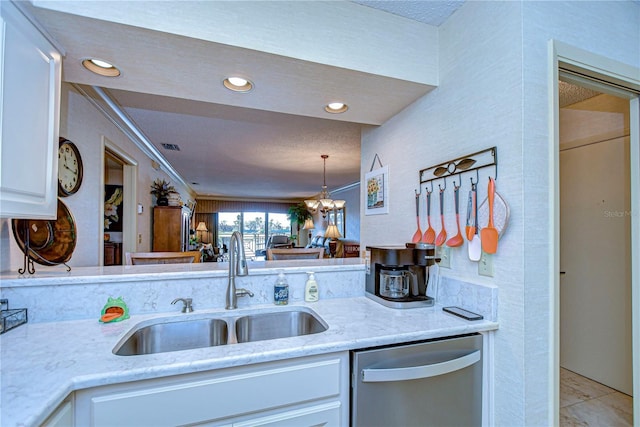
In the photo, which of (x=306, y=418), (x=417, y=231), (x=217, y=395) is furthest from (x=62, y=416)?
(x=417, y=231)

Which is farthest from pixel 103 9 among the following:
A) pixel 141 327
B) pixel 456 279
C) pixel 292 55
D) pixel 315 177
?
pixel 315 177

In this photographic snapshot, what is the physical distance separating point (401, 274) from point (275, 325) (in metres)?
0.71

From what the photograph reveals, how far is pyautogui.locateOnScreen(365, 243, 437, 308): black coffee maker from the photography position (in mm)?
1506

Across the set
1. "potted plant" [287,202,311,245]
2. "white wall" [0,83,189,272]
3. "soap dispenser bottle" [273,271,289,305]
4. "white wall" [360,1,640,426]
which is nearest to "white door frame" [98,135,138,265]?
"white wall" [0,83,189,272]

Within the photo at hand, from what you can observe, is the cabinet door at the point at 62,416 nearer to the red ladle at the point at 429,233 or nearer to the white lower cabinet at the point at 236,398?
the white lower cabinet at the point at 236,398

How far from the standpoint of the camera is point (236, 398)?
0.96 metres

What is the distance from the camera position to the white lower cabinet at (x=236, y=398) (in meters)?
0.86

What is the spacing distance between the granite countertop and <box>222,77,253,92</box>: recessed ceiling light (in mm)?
1193

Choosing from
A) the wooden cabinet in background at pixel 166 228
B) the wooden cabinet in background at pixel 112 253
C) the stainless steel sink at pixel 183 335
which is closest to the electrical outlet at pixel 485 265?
the stainless steel sink at pixel 183 335

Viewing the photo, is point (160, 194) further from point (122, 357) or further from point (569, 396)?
point (569, 396)

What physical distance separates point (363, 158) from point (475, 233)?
1.33 m

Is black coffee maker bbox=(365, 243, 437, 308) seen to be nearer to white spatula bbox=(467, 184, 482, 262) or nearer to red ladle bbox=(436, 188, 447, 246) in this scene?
red ladle bbox=(436, 188, 447, 246)

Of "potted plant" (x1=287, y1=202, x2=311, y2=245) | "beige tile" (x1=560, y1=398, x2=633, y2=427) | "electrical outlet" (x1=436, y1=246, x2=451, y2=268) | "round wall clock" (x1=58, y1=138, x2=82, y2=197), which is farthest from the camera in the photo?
"potted plant" (x1=287, y1=202, x2=311, y2=245)

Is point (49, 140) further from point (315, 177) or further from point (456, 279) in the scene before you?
point (315, 177)
